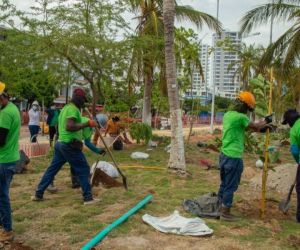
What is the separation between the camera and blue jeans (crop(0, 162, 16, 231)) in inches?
198

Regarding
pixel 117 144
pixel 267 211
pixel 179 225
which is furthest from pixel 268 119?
pixel 117 144

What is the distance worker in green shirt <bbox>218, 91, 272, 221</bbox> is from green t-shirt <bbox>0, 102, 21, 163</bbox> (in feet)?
9.14

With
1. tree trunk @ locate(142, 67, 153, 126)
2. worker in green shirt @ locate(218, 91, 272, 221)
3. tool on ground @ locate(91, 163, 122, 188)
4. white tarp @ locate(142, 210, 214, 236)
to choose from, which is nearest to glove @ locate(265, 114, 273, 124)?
worker in green shirt @ locate(218, 91, 272, 221)

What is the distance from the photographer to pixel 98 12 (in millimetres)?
13148

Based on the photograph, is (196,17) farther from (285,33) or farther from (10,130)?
(10,130)

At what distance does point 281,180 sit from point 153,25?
29.2 ft

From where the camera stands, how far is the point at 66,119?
6.57m

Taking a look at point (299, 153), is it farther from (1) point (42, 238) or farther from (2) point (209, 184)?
(1) point (42, 238)

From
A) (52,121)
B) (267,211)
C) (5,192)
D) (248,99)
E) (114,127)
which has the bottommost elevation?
(267,211)

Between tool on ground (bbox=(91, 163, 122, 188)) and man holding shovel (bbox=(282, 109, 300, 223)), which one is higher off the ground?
man holding shovel (bbox=(282, 109, 300, 223))

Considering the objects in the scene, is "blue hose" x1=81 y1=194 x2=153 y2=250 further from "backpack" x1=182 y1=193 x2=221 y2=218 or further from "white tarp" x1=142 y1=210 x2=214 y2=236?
"backpack" x1=182 y1=193 x2=221 y2=218

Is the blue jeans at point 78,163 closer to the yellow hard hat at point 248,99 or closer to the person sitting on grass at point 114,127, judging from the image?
the yellow hard hat at point 248,99

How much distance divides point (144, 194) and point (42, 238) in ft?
8.80

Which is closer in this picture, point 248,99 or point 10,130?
point 10,130
